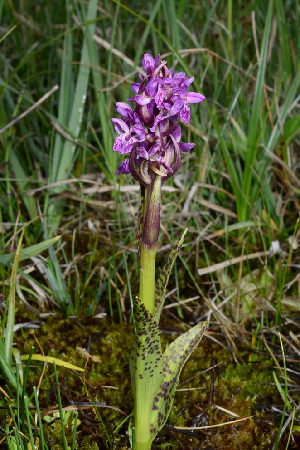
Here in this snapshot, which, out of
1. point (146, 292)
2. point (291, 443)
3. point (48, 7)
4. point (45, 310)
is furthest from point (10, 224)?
point (48, 7)

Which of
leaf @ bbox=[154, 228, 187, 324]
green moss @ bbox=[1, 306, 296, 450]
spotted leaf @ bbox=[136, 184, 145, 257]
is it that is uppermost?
spotted leaf @ bbox=[136, 184, 145, 257]

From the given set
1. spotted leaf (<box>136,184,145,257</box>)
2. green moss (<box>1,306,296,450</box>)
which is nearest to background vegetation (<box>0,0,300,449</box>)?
green moss (<box>1,306,296,450</box>)

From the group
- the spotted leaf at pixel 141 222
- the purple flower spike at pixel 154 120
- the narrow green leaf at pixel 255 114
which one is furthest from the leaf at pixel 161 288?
the narrow green leaf at pixel 255 114

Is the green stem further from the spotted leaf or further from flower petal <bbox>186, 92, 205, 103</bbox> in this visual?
flower petal <bbox>186, 92, 205, 103</bbox>

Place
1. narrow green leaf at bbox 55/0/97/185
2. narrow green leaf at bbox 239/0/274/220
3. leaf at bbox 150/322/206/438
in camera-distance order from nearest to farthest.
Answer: leaf at bbox 150/322/206/438, narrow green leaf at bbox 239/0/274/220, narrow green leaf at bbox 55/0/97/185

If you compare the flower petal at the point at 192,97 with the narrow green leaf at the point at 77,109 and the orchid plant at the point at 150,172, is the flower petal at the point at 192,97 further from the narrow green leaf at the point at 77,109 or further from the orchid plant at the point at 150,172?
the narrow green leaf at the point at 77,109

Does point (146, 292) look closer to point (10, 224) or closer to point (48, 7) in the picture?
point (10, 224)

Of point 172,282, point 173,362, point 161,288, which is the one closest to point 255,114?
point 172,282
